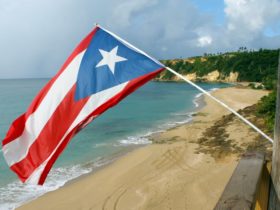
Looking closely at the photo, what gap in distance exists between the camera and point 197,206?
9.11 m

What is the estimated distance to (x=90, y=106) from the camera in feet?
13.7

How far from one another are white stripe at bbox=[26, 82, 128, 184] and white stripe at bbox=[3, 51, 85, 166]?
290mm

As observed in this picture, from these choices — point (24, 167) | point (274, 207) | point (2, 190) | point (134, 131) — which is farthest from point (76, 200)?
point (134, 131)

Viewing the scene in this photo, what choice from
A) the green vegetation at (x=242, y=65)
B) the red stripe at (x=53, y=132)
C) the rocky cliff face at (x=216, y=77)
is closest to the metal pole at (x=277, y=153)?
the red stripe at (x=53, y=132)

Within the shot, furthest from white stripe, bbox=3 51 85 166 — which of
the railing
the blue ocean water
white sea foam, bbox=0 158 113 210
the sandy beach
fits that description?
the blue ocean water

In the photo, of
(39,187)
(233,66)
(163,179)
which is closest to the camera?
(163,179)

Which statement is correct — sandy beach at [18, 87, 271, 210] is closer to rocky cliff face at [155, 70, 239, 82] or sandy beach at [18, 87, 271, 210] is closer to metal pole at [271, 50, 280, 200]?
metal pole at [271, 50, 280, 200]

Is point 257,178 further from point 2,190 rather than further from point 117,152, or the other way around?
point 117,152

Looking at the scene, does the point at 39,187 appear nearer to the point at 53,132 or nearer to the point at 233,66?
the point at 53,132

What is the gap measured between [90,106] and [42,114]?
624mm

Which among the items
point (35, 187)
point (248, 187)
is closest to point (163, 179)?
point (35, 187)

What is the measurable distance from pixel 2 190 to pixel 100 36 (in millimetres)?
10035

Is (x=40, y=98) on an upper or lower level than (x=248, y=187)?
upper

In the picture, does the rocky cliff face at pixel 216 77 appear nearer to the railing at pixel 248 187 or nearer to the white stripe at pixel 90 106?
the white stripe at pixel 90 106
